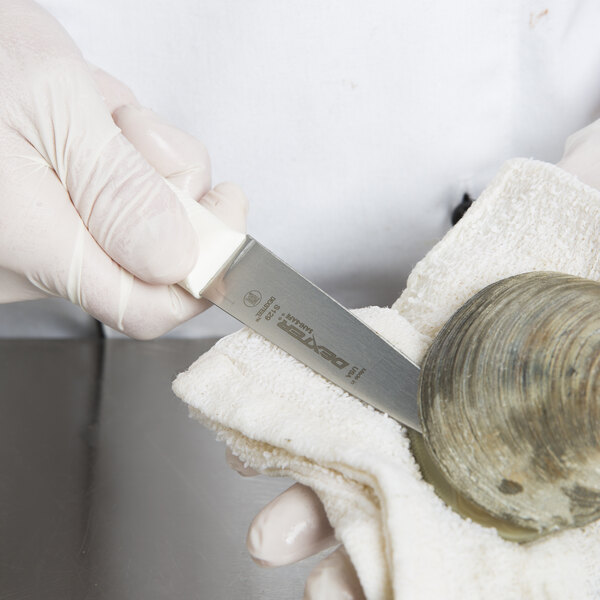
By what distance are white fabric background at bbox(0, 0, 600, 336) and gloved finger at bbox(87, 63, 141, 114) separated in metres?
0.07

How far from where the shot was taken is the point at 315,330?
54cm

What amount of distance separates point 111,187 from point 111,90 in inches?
8.4

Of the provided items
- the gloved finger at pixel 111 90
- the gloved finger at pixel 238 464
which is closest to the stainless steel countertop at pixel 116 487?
the gloved finger at pixel 238 464

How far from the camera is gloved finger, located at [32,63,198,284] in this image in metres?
0.57

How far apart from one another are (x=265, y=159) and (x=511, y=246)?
0.38 metres

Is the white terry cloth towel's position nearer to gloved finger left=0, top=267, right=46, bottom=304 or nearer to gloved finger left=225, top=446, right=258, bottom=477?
gloved finger left=225, top=446, right=258, bottom=477

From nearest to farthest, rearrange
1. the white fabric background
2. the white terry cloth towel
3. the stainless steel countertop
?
1. the white terry cloth towel
2. the stainless steel countertop
3. the white fabric background

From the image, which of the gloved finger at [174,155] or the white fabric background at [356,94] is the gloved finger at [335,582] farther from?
the white fabric background at [356,94]

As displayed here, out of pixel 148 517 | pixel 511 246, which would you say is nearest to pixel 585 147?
pixel 511 246

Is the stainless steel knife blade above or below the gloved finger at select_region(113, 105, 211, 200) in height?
above

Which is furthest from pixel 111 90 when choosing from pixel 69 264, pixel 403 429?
pixel 403 429

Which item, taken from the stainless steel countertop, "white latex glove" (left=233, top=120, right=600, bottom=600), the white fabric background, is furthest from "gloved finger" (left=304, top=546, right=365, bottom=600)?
the white fabric background

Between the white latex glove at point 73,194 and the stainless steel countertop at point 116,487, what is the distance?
249 millimetres

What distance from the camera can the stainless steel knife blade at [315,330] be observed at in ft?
1.66
